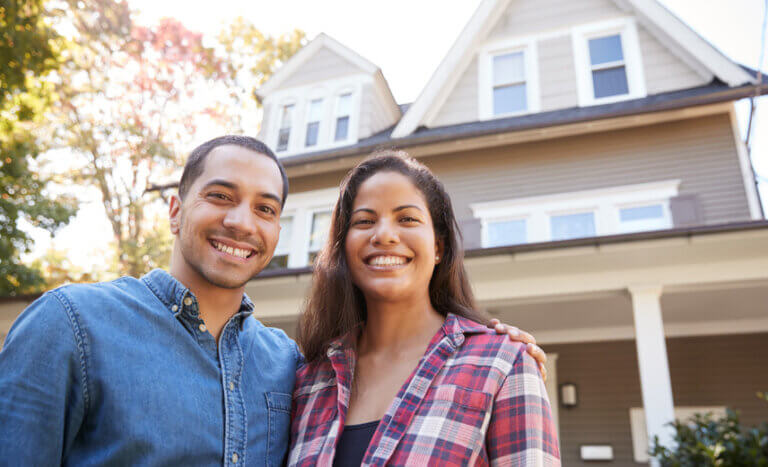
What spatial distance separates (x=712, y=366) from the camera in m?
7.49

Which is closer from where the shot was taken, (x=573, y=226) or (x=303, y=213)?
(x=573, y=226)

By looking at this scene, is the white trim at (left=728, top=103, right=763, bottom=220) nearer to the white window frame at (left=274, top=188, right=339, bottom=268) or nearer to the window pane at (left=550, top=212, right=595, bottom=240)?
the window pane at (left=550, top=212, right=595, bottom=240)

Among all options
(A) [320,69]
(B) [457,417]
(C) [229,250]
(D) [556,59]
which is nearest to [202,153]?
(C) [229,250]

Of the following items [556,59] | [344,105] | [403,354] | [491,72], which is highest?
[344,105]

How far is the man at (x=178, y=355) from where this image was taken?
4.44ft

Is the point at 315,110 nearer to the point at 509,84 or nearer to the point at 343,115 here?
the point at 343,115

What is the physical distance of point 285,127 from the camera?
464 inches

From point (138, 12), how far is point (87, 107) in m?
3.28

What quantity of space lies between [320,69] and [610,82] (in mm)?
5959

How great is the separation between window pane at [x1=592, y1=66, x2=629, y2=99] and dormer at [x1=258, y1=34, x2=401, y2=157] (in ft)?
14.1

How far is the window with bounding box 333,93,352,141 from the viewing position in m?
11.2

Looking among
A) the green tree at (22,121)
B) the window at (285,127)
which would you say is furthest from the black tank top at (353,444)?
the window at (285,127)

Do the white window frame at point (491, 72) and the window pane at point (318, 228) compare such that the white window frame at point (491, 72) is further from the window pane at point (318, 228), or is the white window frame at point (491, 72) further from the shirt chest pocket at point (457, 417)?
the shirt chest pocket at point (457, 417)

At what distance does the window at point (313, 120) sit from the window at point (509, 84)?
3710 mm
